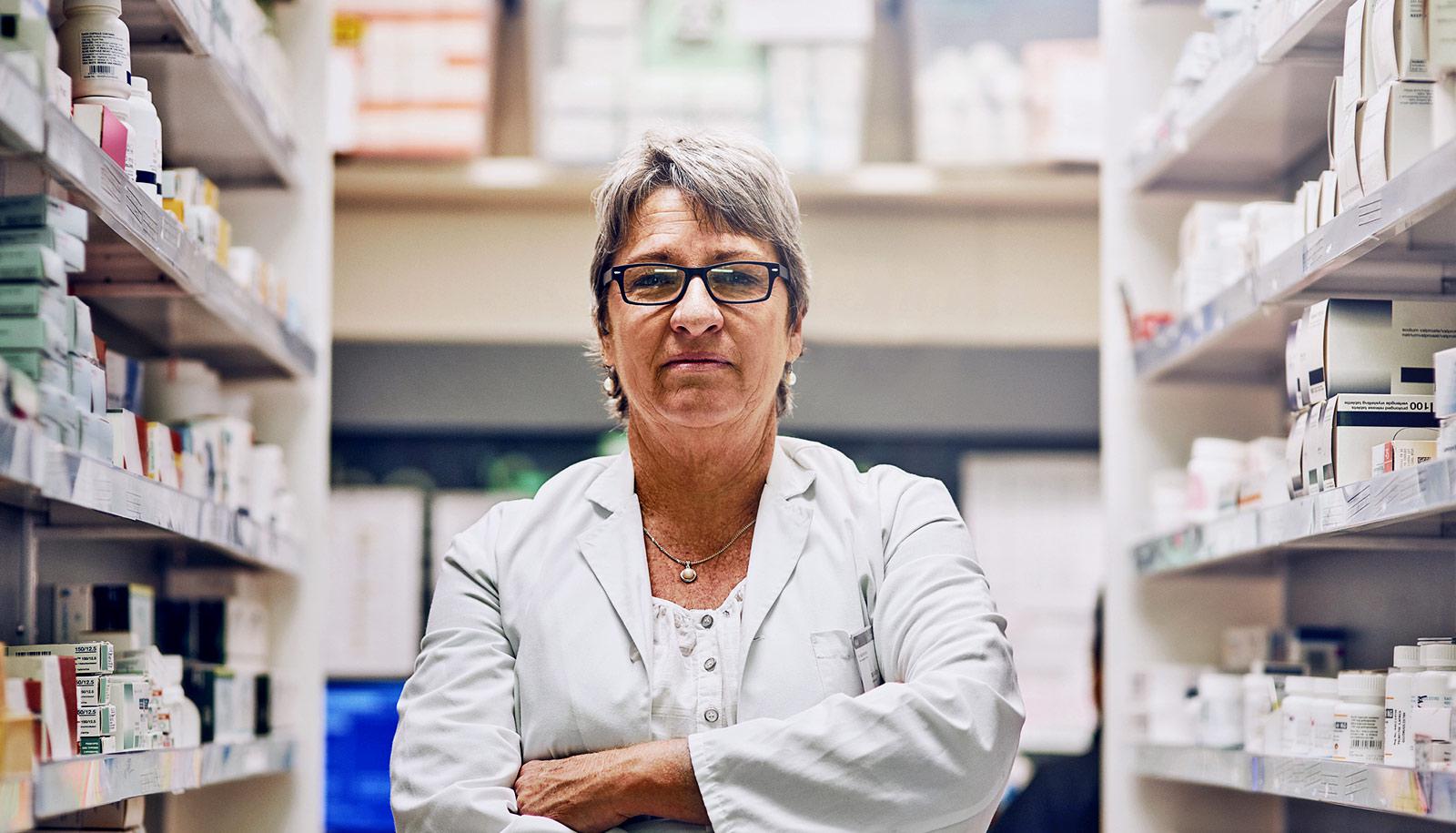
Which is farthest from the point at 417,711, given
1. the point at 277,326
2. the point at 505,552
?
the point at 277,326

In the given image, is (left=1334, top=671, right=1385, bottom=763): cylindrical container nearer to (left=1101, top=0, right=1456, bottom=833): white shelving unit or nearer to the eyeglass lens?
(left=1101, top=0, right=1456, bottom=833): white shelving unit

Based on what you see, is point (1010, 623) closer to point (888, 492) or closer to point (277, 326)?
point (277, 326)

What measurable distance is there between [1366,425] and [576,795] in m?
1.27

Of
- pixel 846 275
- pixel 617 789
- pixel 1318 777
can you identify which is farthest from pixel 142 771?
pixel 846 275

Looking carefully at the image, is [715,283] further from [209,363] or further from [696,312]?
[209,363]

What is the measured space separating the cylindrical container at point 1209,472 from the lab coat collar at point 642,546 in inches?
52.3

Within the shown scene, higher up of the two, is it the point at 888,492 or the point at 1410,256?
the point at 1410,256

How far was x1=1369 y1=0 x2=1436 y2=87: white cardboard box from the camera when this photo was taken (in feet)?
6.98

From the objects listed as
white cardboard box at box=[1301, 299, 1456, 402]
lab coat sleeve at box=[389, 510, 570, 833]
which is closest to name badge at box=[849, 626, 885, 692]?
lab coat sleeve at box=[389, 510, 570, 833]

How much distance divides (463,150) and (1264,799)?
297 centimetres

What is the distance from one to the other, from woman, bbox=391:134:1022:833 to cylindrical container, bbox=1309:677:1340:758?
30.7 inches

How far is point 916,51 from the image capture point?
521 centimetres

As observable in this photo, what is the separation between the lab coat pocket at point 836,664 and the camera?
6.84 ft

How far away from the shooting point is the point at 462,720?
207 cm
